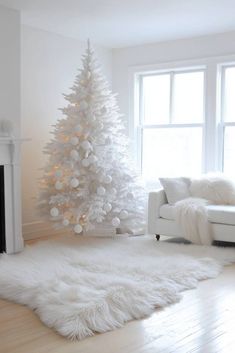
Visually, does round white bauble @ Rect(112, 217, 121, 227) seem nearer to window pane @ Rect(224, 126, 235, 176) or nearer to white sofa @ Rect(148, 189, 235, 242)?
white sofa @ Rect(148, 189, 235, 242)

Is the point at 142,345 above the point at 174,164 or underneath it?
underneath

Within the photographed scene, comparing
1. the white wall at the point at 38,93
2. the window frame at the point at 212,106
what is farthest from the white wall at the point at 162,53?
the white wall at the point at 38,93

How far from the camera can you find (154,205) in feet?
19.0

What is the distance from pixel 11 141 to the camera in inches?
201

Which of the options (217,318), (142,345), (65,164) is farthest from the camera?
(65,164)

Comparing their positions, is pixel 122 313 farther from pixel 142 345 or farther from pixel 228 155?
pixel 228 155

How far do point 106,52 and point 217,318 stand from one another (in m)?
4.93

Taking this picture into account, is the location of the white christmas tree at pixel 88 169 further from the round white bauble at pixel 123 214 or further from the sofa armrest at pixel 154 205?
the sofa armrest at pixel 154 205

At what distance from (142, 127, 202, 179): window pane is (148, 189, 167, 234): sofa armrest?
3.46 feet

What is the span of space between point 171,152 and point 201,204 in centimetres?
163

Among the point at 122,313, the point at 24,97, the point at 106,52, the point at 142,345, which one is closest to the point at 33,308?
the point at 122,313

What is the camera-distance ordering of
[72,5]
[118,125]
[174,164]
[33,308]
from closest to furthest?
[33,308]
[72,5]
[118,125]
[174,164]

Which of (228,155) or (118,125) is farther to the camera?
(228,155)

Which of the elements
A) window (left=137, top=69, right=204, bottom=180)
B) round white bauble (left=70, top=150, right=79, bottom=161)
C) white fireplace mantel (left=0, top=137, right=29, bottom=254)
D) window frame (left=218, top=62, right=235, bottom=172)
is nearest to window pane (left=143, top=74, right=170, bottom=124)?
window (left=137, top=69, right=204, bottom=180)
